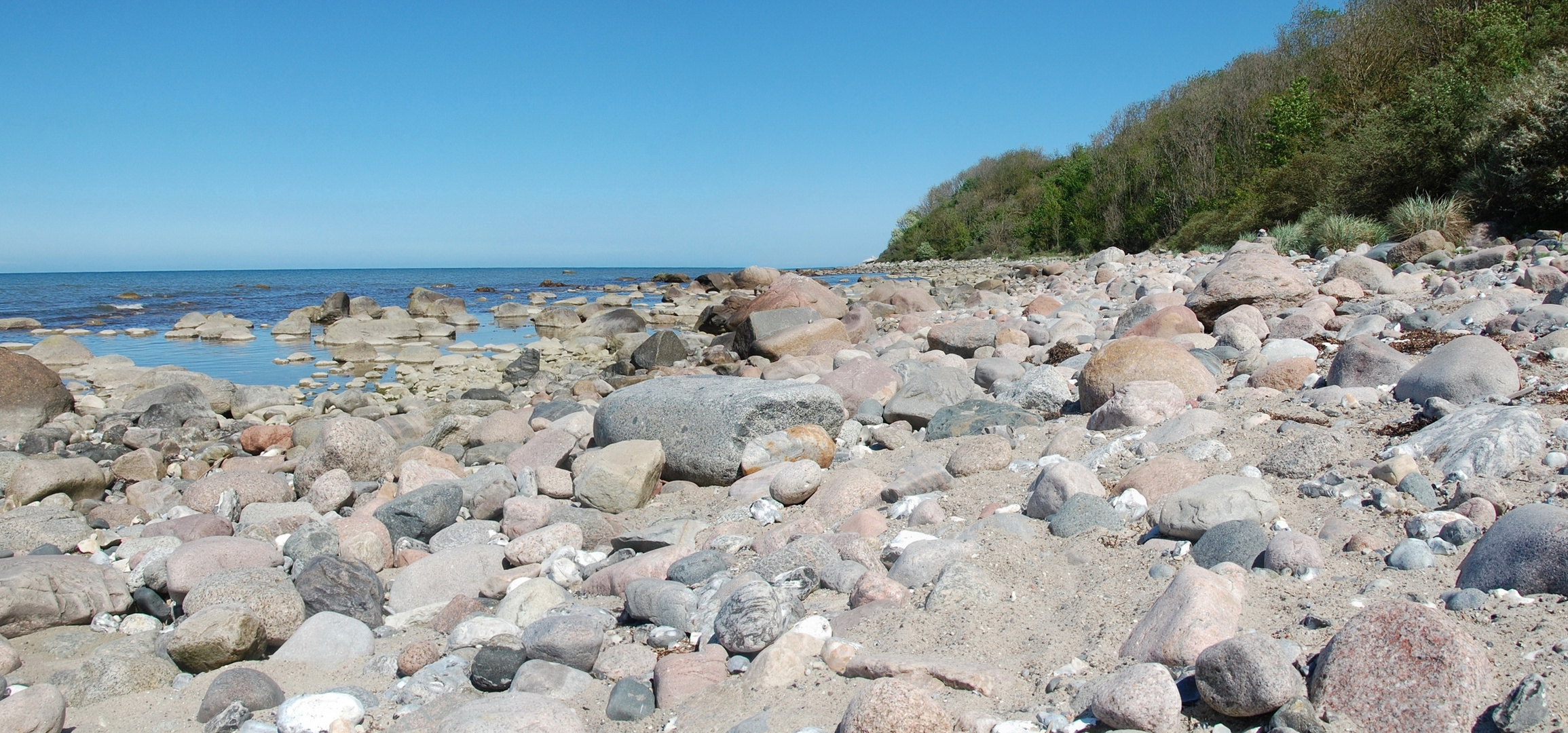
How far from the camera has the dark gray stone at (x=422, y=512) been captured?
467cm

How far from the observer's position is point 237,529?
4.88 m

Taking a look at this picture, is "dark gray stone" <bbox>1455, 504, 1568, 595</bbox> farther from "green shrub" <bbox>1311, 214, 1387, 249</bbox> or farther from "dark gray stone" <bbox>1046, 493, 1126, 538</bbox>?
"green shrub" <bbox>1311, 214, 1387, 249</bbox>

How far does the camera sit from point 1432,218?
11.8 meters

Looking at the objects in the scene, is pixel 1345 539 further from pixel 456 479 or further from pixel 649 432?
pixel 456 479

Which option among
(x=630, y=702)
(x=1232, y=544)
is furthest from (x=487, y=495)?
(x=1232, y=544)

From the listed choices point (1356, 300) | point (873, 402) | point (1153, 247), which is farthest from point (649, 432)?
point (1153, 247)

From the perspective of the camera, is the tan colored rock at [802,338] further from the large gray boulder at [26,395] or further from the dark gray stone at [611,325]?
the large gray boulder at [26,395]

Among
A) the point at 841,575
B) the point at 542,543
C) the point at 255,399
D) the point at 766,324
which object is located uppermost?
the point at 766,324

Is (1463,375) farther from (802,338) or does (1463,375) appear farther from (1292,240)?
(1292,240)

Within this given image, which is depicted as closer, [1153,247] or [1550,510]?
[1550,510]

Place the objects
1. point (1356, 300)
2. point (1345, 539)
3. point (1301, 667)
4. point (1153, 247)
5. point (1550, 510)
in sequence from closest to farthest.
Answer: point (1301, 667), point (1550, 510), point (1345, 539), point (1356, 300), point (1153, 247)

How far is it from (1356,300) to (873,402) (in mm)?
4704

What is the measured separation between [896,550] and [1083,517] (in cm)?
71

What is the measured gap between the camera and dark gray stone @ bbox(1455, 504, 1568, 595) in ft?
6.72
